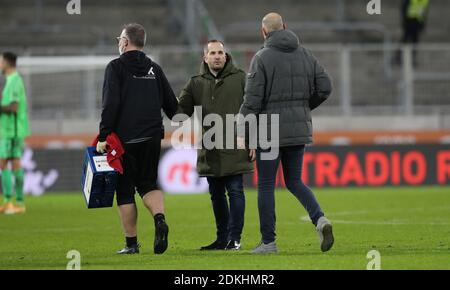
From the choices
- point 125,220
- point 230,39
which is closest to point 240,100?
point 125,220

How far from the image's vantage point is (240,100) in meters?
11.7

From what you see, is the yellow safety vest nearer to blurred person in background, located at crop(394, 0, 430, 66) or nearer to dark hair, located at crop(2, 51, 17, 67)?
blurred person in background, located at crop(394, 0, 430, 66)

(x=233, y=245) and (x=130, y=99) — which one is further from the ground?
(x=130, y=99)

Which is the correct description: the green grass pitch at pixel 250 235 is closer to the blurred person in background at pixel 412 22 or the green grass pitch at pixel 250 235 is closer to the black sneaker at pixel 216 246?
the black sneaker at pixel 216 246

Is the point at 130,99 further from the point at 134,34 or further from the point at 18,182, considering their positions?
the point at 18,182

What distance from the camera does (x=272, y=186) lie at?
1075cm

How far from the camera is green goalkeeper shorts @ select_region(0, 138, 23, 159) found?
57.7 feet

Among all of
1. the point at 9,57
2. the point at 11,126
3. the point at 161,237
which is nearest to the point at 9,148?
the point at 11,126

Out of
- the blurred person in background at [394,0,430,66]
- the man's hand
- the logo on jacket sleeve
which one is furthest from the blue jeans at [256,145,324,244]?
the blurred person in background at [394,0,430,66]

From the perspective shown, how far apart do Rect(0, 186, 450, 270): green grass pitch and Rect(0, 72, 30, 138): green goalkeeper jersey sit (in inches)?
50.9

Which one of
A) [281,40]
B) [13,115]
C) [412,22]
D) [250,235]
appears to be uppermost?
[412,22]

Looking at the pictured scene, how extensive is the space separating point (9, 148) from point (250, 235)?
576 cm

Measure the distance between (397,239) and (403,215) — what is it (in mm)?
3616
